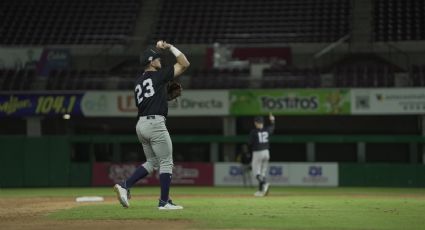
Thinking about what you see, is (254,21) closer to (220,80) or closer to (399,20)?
(220,80)

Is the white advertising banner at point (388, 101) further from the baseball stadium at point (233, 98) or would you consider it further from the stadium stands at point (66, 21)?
the stadium stands at point (66, 21)

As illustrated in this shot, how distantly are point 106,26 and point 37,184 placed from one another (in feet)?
27.9

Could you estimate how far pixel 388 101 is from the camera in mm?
25062

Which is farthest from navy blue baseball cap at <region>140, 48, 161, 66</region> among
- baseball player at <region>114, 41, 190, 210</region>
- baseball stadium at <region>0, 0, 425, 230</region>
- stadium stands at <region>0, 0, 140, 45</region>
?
stadium stands at <region>0, 0, 140, 45</region>

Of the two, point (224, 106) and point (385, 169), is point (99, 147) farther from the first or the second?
point (385, 169)

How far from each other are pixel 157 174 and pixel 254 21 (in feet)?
28.6

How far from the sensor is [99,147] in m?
27.6

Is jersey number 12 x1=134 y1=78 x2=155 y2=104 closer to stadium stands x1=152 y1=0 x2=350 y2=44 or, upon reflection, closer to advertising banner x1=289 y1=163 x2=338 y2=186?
advertising banner x1=289 y1=163 x2=338 y2=186

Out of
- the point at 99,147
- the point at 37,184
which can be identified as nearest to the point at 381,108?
the point at 99,147

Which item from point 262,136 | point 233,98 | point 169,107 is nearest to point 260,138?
point 262,136

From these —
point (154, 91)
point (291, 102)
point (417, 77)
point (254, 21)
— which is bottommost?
point (154, 91)

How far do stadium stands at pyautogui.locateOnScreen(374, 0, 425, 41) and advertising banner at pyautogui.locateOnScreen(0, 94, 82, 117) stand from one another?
12.2m

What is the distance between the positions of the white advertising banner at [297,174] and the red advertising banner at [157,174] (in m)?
0.91

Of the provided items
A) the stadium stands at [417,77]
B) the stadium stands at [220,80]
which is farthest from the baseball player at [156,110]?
the stadium stands at [417,77]
